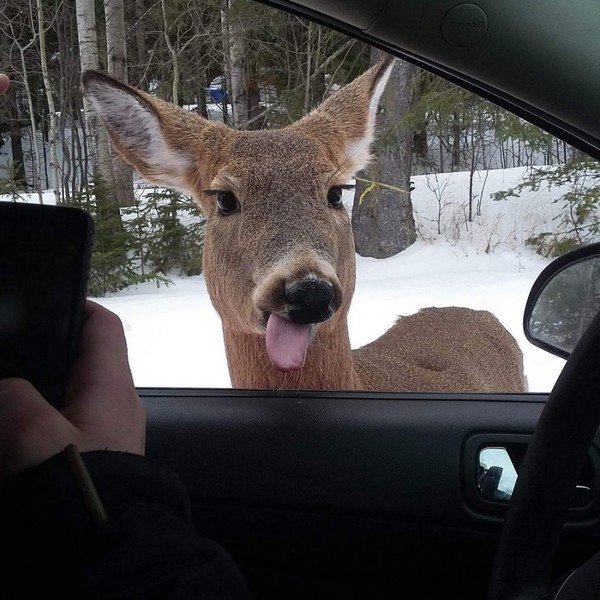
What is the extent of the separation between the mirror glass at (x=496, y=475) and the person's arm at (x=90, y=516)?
1353mm

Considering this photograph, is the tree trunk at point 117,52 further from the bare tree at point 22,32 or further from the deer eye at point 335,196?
the deer eye at point 335,196

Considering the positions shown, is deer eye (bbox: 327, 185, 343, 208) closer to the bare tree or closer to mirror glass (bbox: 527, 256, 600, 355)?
mirror glass (bbox: 527, 256, 600, 355)

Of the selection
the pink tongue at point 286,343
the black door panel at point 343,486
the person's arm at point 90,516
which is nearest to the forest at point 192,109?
the pink tongue at point 286,343

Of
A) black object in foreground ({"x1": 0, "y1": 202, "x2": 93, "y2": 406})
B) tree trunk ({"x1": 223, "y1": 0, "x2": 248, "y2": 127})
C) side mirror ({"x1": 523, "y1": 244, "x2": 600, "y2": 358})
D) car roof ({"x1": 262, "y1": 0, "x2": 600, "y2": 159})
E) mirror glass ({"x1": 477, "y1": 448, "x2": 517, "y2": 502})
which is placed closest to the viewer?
black object in foreground ({"x1": 0, "y1": 202, "x2": 93, "y2": 406})

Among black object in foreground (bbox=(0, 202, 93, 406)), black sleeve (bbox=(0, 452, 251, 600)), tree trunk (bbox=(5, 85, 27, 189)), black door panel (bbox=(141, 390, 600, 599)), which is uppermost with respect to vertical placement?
tree trunk (bbox=(5, 85, 27, 189))

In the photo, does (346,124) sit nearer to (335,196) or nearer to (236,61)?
(335,196)

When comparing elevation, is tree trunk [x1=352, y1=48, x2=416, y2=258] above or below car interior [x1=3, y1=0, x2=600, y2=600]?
above

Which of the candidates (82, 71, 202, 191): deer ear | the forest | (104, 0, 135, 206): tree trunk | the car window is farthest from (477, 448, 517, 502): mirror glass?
(104, 0, 135, 206): tree trunk

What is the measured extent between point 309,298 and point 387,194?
1.91 ft

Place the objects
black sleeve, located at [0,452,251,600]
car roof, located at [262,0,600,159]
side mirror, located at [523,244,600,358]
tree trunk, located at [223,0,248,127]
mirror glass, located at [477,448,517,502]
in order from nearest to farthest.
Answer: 1. black sleeve, located at [0,452,251,600]
2. car roof, located at [262,0,600,159]
3. side mirror, located at [523,244,600,358]
4. mirror glass, located at [477,448,517,502]
5. tree trunk, located at [223,0,248,127]

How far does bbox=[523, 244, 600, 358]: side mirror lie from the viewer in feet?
6.60

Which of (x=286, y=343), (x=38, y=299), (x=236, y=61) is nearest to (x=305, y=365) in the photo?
(x=286, y=343)

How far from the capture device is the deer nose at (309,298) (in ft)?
6.93

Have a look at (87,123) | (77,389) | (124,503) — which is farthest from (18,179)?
→ (124,503)
